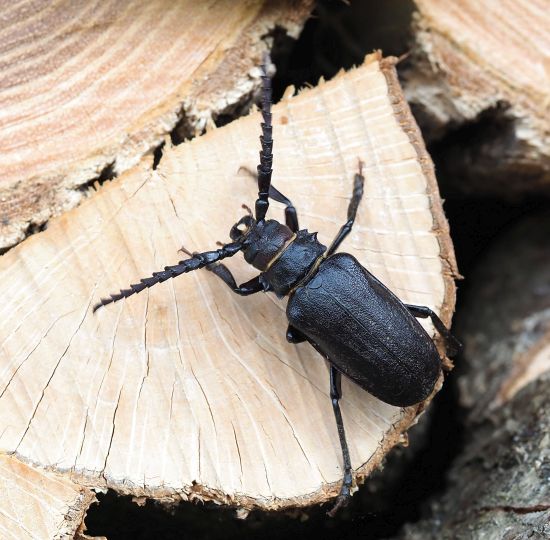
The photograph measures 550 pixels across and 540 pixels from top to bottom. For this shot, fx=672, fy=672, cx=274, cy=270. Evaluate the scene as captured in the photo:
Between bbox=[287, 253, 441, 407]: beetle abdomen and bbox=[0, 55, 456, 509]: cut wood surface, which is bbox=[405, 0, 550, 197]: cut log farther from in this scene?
bbox=[287, 253, 441, 407]: beetle abdomen

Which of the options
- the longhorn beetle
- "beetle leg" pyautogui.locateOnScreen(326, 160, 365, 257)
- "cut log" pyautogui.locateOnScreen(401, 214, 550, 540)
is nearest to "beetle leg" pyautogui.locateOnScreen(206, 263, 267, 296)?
the longhorn beetle

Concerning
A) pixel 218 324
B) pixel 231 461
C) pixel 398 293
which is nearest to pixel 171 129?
pixel 218 324

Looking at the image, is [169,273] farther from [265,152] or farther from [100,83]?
[100,83]

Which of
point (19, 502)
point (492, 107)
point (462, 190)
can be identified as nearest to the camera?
point (19, 502)

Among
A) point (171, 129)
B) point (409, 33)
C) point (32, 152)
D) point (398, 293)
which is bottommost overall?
point (398, 293)

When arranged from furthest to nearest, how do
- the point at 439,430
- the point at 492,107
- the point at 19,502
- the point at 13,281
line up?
the point at 439,430, the point at 492,107, the point at 13,281, the point at 19,502

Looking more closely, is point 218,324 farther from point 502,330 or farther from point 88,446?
point 502,330
